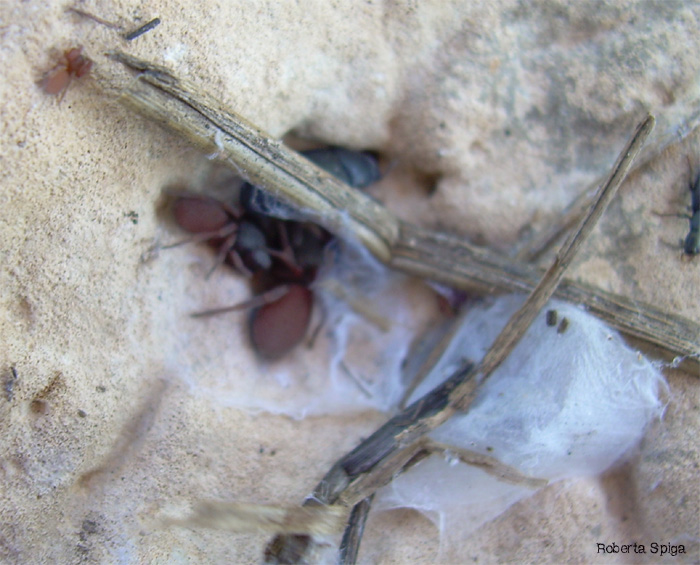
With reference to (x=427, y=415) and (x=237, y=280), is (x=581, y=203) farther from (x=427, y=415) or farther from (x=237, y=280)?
(x=237, y=280)

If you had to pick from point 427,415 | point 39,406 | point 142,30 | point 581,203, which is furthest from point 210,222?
point 581,203

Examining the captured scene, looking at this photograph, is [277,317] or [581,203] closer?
[581,203]

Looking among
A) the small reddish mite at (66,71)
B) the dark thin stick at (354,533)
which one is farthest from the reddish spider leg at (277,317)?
the small reddish mite at (66,71)

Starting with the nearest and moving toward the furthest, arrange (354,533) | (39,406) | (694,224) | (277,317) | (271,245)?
(39,406)
(354,533)
(694,224)
(277,317)
(271,245)

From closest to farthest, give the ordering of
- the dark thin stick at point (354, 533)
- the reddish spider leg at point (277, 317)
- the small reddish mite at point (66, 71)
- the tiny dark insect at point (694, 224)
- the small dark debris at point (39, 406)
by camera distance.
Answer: the small reddish mite at point (66, 71), the small dark debris at point (39, 406), the dark thin stick at point (354, 533), the tiny dark insect at point (694, 224), the reddish spider leg at point (277, 317)

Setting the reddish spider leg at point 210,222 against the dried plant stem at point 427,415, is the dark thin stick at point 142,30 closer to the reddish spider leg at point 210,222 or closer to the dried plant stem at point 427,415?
the reddish spider leg at point 210,222

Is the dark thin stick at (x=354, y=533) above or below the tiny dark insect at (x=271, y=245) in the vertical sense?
below
